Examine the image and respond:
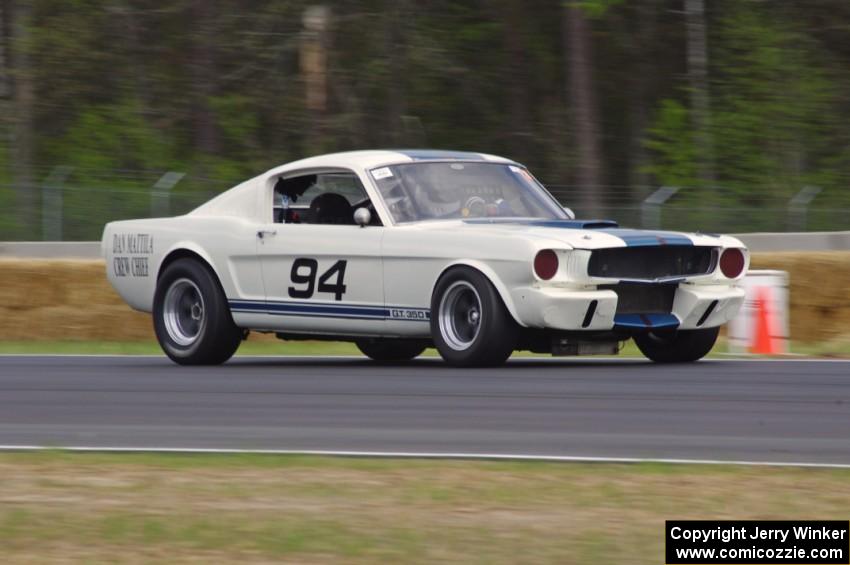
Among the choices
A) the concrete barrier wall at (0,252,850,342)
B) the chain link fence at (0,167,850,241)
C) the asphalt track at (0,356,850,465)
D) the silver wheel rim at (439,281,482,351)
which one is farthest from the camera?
the chain link fence at (0,167,850,241)

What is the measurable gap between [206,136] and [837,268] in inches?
833

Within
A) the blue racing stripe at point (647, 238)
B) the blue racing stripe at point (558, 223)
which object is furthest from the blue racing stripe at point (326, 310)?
the blue racing stripe at point (647, 238)

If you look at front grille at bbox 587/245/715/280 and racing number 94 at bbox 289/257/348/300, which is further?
racing number 94 at bbox 289/257/348/300

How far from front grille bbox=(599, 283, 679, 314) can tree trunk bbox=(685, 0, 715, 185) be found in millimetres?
20758

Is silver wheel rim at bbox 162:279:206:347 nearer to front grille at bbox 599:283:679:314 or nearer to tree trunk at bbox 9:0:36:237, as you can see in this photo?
front grille at bbox 599:283:679:314

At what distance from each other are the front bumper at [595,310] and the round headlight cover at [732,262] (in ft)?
0.98

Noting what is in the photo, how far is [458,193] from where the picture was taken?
37.0 feet

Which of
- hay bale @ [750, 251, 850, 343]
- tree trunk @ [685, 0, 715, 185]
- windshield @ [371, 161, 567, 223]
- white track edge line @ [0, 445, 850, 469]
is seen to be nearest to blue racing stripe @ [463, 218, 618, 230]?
windshield @ [371, 161, 567, 223]

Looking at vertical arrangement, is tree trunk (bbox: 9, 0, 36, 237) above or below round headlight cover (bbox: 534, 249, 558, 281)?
above

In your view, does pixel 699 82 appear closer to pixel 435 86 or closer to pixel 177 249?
pixel 435 86

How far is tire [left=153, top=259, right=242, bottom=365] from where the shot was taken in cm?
1171

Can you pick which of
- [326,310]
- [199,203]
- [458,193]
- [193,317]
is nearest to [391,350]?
[326,310]

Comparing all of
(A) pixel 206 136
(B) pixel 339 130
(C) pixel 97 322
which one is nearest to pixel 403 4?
(B) pixel 339 130

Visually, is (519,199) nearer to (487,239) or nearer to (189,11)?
(487,239)
